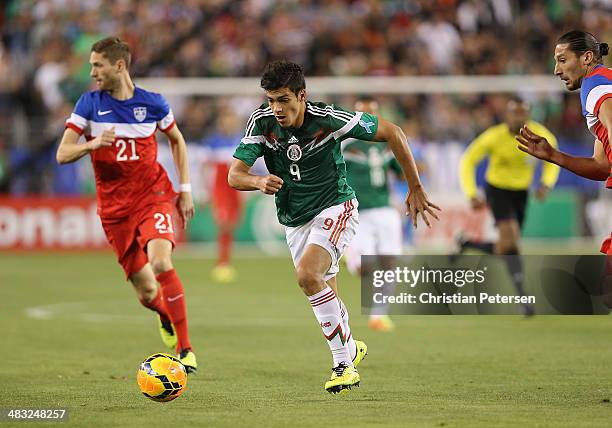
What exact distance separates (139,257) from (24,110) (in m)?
15.4

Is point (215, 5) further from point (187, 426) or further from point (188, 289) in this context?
point (187, 426)

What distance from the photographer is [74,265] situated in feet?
71.2

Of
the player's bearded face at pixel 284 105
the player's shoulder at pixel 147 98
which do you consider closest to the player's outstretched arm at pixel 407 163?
the player's bearded face at pixel 284 105

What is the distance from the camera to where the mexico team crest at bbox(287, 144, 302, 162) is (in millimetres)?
8773

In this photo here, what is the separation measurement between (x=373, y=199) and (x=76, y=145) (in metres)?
4.93

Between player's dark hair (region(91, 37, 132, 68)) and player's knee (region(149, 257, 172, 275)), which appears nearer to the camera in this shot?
player's knee (region(149, 257, 172, 275))

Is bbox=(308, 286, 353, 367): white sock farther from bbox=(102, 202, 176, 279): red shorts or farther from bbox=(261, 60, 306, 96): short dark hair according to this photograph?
bbox=(102, 202, 176, 279): red shorts

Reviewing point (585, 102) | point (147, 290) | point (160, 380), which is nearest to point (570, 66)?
point (585, 102)

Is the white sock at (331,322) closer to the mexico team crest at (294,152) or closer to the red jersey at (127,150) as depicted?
the mexico team crest at (294,152)

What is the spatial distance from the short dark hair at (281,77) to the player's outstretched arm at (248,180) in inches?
24.3

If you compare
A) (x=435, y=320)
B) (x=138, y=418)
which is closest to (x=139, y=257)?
(x=138, y=418)

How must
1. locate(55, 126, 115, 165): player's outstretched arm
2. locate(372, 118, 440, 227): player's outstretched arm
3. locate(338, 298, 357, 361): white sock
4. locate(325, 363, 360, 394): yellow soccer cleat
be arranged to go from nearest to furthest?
locate(325, 363, 360, 394): yellow soccer cleat
locate(372, 118, 440, 227): player's outstretched arm
locate(338, 298, 357, 361): white sock
locate(55, 126, 115, 165): player's outstretched arm

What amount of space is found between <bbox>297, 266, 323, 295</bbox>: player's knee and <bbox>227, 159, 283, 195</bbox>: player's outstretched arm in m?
0.72

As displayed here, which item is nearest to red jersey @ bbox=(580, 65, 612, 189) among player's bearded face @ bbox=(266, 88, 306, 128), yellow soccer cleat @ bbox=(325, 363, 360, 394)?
player's bearded face @ bbox=(266, 88, 306, 128)
